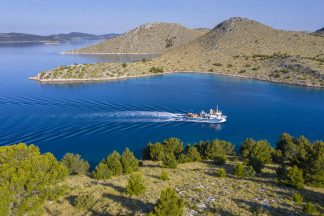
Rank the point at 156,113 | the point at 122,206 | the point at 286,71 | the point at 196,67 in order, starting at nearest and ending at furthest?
the point at 122,206 → the point at 156,113 → the point at 286,71 → the point at 196,67

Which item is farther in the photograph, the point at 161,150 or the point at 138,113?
the point at 138,113

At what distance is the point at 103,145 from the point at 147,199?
91.4 feet

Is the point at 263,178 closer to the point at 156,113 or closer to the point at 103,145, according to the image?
the point at 103,145

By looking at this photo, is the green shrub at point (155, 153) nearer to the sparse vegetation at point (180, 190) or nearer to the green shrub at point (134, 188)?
the sparse vegetation at point (180, 190)

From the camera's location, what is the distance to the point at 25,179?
1948 cm

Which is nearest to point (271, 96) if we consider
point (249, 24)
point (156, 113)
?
point (156, 113)

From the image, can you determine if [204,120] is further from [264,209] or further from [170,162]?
[264,209]

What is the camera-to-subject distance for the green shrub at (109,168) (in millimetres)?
29766

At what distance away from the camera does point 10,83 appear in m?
105

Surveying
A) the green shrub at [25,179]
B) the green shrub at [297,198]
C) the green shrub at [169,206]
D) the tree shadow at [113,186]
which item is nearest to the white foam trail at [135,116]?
the tree shadow at [113,186]

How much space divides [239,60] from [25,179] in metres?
129

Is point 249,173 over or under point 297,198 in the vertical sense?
under

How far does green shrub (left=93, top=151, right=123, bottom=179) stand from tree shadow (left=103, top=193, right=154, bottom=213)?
5.01 m

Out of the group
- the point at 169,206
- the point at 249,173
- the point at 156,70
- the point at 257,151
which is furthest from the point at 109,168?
the point at 156,70
